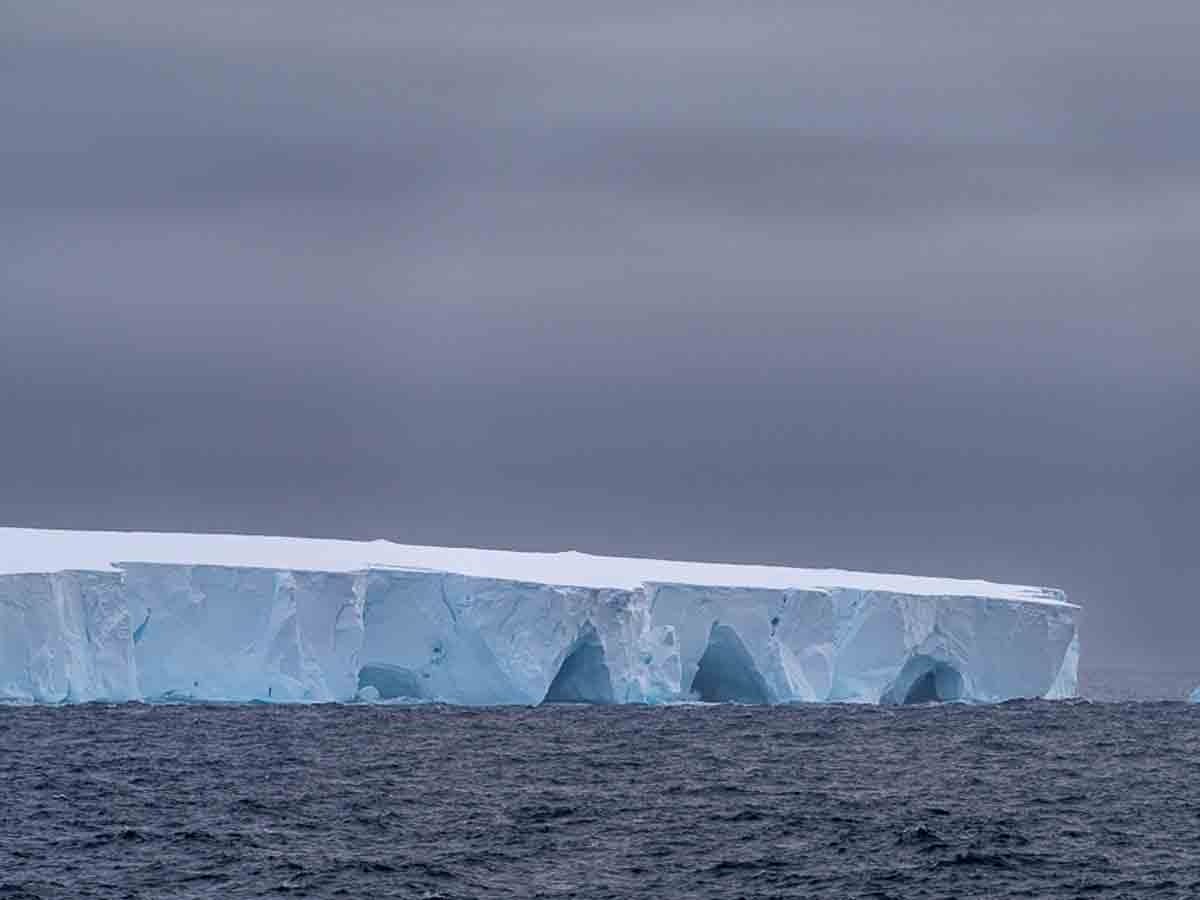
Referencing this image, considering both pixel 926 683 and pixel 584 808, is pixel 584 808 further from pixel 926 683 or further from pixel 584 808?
pixel 926 683

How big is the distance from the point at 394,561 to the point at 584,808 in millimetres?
12904

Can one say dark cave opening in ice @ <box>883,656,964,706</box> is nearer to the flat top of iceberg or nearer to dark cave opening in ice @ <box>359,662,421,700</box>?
the flat top of iceberg

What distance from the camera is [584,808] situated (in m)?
21.0

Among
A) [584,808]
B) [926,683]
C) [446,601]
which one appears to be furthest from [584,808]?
[926,683]

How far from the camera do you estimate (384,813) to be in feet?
66.4

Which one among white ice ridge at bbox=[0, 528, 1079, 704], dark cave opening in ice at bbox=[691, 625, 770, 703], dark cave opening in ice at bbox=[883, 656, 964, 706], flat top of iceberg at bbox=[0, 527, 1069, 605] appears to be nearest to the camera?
white ice ridge at bbox=[0, 528, 1079, 704]

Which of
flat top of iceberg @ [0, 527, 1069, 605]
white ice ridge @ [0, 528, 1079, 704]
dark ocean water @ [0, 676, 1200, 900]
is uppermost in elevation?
flat top of iceberg @ [0, 527, 1069, 605]

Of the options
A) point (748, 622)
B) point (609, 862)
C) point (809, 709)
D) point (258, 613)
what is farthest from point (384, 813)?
point (809, 709)

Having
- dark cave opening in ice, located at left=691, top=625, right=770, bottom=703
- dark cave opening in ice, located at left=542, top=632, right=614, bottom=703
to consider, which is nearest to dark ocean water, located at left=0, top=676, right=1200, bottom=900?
dark cave opening in ice, located at left=542, top=632, right=614, bottom=703

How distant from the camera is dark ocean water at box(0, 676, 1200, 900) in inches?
636

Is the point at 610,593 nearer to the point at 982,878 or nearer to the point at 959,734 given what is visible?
the point at 959,734

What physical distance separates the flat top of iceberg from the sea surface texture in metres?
2.43

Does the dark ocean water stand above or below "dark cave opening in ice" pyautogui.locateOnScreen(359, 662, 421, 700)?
below

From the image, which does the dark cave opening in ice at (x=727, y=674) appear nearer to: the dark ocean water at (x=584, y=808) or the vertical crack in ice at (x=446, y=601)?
the dark ocean water at (x=584, y=808)
